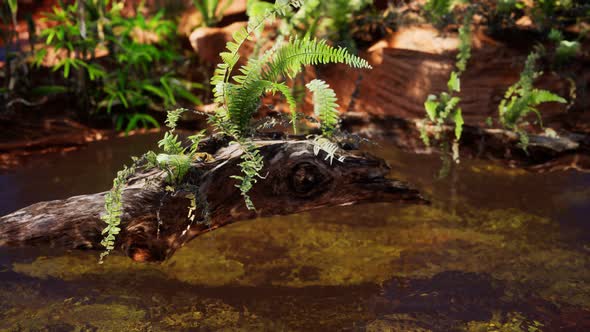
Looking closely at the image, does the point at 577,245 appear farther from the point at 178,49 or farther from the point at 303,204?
the point at 178,49

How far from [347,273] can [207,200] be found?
114 centimetres

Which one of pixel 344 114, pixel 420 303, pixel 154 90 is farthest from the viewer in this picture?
pixel 154 90

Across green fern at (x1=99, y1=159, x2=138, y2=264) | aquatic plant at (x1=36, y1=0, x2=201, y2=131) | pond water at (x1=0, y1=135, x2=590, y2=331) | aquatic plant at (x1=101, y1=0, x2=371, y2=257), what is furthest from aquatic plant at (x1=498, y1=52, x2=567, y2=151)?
aquatic plant at (x1=36, y1=0, x2=201, y2=131)

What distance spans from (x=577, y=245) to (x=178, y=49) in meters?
6.36

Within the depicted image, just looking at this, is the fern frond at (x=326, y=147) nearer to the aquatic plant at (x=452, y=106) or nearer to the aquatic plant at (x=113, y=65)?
the aquatic plant at (x=452, y=106)

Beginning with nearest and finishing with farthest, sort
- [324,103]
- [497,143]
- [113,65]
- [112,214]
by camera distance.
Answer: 1. [112,214]
2. [324,103]
3. [497,143]
4. [113,65]

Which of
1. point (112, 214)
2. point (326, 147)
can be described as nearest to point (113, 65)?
point (112, 214)

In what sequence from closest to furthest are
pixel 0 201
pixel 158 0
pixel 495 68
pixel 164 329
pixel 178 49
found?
pixel 164 329 → pixel 0 201 → pixel 495 68 → pixel 178 49 → pixel 158 0

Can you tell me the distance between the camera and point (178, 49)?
8281mm

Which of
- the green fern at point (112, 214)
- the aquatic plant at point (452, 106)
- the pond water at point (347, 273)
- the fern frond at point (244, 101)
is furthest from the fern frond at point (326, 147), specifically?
the aquatic plant at point (452, 106)

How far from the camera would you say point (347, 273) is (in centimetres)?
372

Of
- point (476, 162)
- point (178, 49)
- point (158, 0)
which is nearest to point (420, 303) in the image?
point (476, 162)

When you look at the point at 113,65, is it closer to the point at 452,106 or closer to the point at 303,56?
the point at 452,106

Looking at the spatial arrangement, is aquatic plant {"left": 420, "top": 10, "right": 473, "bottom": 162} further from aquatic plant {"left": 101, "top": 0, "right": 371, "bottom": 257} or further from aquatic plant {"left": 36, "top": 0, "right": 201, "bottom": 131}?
aquatic plant {"left": 36, "top": 0, "right": 201, "bottom": 131}
